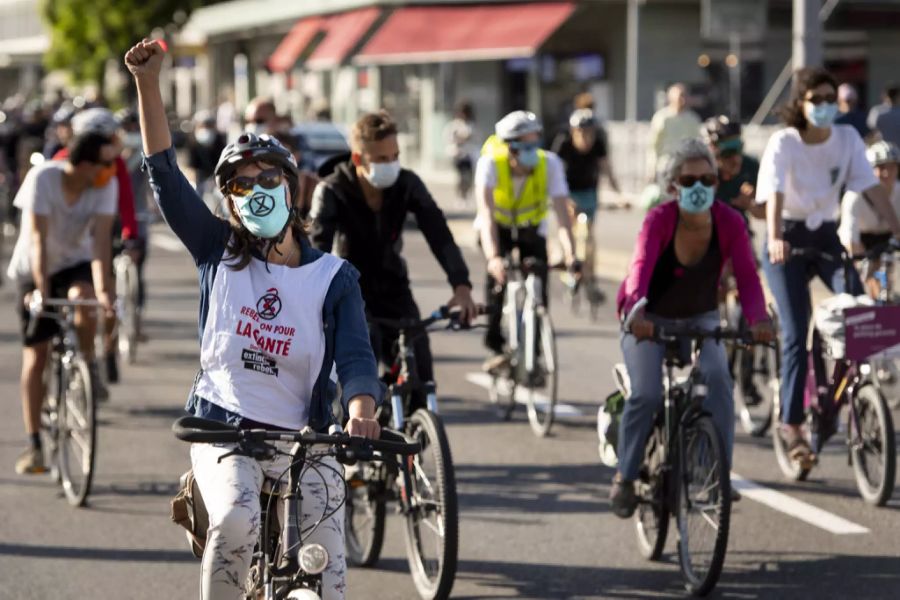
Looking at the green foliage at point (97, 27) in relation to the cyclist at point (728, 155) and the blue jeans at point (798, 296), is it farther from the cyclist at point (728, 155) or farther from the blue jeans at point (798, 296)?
the blue jeans at point (798, 296)

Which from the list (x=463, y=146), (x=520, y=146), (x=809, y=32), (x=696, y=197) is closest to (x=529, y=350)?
(x=520, y=146)

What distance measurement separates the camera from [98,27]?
2884 inches

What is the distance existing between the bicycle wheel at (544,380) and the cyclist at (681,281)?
Result: 10.3ft

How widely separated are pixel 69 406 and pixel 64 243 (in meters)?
0.81

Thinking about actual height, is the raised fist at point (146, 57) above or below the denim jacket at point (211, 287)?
above

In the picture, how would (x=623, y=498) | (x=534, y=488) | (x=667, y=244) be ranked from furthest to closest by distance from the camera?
(x=534, y=488) < (x=623, y=498) < (x=667, y=244)

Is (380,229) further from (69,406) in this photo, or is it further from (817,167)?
(817,167)

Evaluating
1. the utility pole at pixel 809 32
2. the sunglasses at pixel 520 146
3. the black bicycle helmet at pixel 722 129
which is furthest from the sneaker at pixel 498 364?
the utility pole at pixel 809 32

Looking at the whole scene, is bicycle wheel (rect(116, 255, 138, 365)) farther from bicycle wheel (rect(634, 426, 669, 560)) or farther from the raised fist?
the raised fist

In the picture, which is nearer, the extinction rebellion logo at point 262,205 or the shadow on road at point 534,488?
the extinction rebellion logo at point 262,205

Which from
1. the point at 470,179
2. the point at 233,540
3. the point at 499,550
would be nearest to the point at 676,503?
the point at 499,550

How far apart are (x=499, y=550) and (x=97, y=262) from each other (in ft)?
8.61

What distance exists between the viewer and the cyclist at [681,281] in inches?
284

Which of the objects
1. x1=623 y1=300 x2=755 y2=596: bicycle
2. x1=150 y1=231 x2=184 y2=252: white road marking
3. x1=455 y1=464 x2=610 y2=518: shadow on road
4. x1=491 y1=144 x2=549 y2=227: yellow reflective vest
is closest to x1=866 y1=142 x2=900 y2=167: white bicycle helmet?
x1=491 y1=144 x2=549 y2=227: yellow reflective vest
